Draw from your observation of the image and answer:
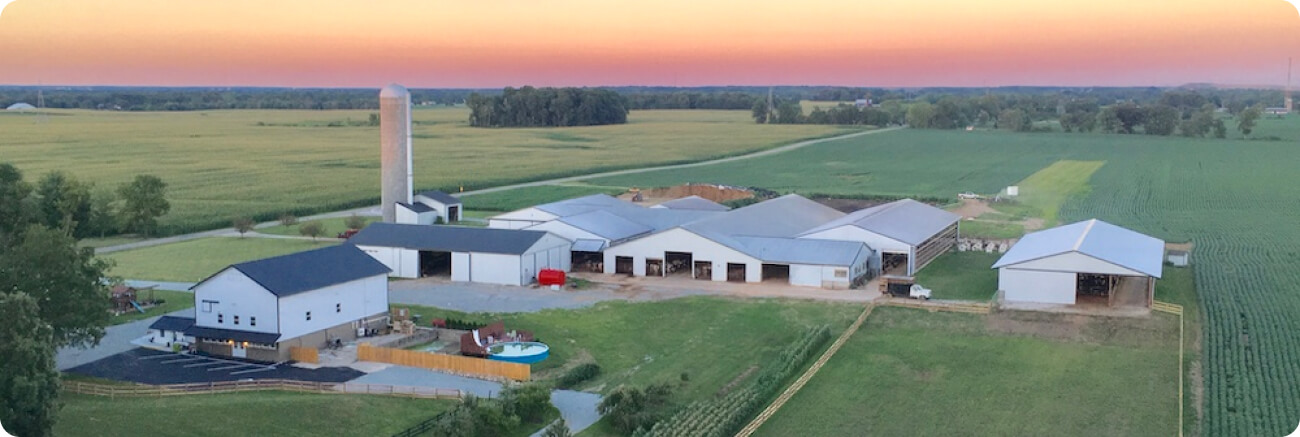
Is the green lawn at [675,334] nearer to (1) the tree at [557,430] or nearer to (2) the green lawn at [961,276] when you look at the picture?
(1) the tree at [557,430]

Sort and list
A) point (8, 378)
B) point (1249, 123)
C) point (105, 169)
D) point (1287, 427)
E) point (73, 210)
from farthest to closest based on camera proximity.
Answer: point (1249, 123) < point (105, 169) < point (73, 210) < point (1287, 427) < point (8, 378)

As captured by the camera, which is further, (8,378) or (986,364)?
(986,364)

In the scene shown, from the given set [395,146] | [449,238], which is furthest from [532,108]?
[449,238]

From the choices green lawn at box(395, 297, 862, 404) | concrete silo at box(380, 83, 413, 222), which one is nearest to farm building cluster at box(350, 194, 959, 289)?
green lawn at box(395, 297, 862, 404)

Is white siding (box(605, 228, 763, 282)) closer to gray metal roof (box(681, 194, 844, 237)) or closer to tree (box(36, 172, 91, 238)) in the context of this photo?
gray metal roof (box(681, 194, 844, 237))

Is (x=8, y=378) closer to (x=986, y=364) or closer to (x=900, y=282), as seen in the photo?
(x=986, y=364)

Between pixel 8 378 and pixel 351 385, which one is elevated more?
pixel 8 378

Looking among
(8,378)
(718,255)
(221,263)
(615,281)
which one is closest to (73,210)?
(221,263)
